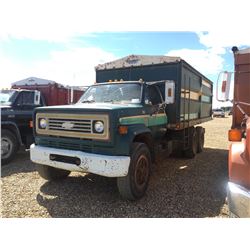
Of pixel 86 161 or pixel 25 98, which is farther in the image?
pixel 25 98

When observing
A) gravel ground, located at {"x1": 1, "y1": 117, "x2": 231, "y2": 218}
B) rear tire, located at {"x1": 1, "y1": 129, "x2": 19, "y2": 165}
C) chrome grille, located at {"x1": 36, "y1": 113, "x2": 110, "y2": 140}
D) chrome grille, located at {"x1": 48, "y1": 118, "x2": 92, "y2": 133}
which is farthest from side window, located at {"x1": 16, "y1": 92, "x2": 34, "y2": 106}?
chrome grille, located at {"x1": 48, "y1": 118, "x2": 92, "y2": 133}

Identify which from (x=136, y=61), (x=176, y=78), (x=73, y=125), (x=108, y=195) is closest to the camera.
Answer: (x=73, y=125)

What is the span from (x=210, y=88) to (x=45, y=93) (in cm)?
671

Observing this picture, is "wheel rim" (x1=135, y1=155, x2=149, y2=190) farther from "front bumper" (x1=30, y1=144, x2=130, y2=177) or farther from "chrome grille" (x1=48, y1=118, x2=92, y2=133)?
"chrome grille" (x1=48, y1=118, x2=92, y2=133)

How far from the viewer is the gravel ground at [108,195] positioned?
13.4ft

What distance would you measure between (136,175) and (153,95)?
206cm

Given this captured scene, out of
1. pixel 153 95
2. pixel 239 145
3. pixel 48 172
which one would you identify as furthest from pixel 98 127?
pixel 239 145

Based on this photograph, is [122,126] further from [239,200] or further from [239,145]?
[239,200]

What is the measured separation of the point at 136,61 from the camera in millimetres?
6828

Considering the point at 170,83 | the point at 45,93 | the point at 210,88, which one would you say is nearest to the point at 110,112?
the point at 170,83

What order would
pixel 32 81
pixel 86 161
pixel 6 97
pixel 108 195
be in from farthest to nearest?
pixel 32 81
pixel 6 97
pixel 108 195
pixel 86 161

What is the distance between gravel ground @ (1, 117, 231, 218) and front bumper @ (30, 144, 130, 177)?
25.2 inches

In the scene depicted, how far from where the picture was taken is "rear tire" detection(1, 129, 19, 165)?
690 centimetres

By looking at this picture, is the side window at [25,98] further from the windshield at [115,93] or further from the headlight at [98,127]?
the headlight at [98,127]
